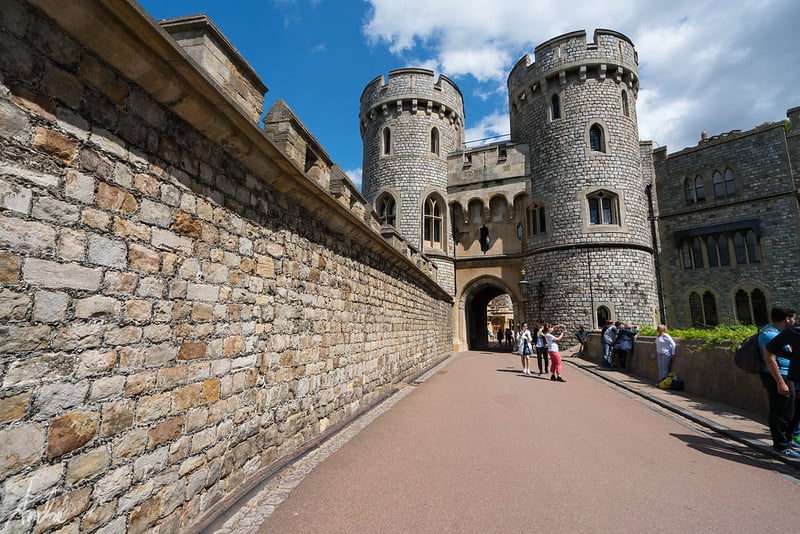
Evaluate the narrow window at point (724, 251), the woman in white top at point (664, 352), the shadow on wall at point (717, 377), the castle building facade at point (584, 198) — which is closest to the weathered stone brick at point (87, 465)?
the shadow on wall at point (717, 377)

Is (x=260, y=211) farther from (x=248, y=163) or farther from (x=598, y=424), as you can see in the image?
(x=598, y=424)

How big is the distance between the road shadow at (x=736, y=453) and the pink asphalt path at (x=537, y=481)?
0.02 meters

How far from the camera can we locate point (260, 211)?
3.76 meters

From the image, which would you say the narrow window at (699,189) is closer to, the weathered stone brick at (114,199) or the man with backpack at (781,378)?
the man with backpack at (781,378)

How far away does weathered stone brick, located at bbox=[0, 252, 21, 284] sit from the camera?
67.7 inches

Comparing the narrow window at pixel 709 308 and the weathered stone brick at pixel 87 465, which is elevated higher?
the narrow window at pixel 709 308

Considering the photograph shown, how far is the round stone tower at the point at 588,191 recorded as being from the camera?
57.4ft

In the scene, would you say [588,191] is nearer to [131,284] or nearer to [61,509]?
[131,284]

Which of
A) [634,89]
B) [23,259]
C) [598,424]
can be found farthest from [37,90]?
[634,89]

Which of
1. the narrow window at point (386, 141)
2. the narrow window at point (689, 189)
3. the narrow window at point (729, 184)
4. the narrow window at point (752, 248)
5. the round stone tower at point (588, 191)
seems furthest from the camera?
the narrow window at point (689, 189)

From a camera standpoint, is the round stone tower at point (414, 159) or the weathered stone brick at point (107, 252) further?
the round stone tower at point (414, 159)

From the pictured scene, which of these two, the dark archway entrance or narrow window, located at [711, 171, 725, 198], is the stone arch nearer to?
the dark archway entrance

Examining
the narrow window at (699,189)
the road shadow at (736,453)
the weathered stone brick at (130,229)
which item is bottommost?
the road shadow at (736,453)

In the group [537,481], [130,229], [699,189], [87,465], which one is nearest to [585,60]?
[699,189]
